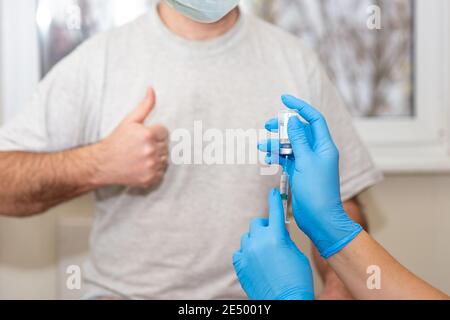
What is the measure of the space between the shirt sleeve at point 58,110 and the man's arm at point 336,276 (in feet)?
1.47

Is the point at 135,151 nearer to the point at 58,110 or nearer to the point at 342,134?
the point at 58,110

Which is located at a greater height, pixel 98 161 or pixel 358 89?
pixel 358 89

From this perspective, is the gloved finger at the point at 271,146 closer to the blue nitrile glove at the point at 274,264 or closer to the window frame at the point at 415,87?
the blue nitrile glove at the point at 274,264

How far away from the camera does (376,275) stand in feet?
2.28

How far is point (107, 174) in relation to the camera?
0.96 meters

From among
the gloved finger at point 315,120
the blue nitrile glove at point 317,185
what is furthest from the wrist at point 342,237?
the gloved finger at point 315,120

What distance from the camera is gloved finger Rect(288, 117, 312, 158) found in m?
0.68

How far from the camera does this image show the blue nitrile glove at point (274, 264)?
2.27 feet

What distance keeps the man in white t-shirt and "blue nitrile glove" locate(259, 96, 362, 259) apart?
28 centimetres

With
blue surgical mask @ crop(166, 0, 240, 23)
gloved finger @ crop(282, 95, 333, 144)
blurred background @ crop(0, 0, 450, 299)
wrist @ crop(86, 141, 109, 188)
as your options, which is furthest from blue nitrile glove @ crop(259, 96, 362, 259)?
blurred background @ crop(0, 0, 450, 299)

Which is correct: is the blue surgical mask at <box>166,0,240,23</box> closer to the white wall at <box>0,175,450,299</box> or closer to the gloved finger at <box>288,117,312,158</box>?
the gloved finger at <box>288,117,312,158</box>

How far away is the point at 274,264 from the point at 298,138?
0.15m

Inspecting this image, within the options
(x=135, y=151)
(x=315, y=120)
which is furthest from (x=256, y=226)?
(x=135, y=151)
